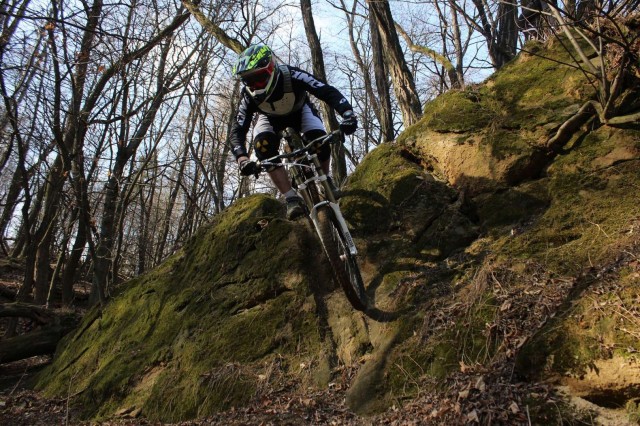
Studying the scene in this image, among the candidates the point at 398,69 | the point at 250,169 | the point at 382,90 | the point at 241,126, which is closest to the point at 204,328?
the point at 250,169

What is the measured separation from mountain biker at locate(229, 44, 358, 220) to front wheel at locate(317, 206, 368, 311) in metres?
0.44

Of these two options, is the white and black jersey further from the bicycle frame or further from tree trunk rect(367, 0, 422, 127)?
tree trunk rect(367, 0, 422, 127)

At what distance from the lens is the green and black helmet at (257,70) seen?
13.9 feet

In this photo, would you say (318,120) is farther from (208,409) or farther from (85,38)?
(85,38)

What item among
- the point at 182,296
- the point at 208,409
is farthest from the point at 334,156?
the point at 208,409

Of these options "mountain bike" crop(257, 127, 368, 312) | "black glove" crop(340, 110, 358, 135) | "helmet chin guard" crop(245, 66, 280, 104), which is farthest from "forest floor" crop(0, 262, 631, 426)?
"helmet chin guard" crop(245, 66, 280, 104)

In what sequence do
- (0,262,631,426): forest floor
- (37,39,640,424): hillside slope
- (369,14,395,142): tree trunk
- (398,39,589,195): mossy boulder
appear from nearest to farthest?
1. (0,262,631,426): forest floor
2. (37,39,640,424): hillside slope
3. (398,39,589,195): mossy boulder
4. (369,14,395,142): tree trunk

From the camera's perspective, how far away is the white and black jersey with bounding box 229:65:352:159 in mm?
4570

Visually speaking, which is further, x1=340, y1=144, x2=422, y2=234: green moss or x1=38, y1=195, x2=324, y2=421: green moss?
x1=340, y1=144, x2=422, y2=234: green moss

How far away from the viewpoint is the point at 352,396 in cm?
334

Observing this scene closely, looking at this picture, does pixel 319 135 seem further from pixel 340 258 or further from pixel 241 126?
pixel 340 258

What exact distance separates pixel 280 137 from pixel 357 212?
4.28ft

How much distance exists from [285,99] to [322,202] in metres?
1.30

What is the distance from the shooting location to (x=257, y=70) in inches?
167
